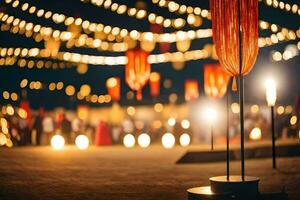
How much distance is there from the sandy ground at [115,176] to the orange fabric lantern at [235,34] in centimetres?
271

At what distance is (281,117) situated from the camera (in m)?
32.8

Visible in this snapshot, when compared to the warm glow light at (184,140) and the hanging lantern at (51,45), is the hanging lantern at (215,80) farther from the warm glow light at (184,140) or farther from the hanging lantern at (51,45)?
the hanging lantern at (51,45)

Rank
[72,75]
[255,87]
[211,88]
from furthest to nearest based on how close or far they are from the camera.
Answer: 1. [72,75]
2. [255,87]
3. [211,88]

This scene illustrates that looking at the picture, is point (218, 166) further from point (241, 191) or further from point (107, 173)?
point (241, 191)

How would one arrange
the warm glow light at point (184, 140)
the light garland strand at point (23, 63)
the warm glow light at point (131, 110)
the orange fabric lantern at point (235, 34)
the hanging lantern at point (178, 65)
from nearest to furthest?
the orange fabric lantern at point (235, 34), the warm glow light at point (184, 140), the light garland strand at point (23, 63), the warm glow light at point (131, 110), the hanging lantern at point (178, 65)

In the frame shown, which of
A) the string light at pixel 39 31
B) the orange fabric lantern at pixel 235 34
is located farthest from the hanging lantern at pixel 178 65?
the orange fabric lantern at pixel 235 34

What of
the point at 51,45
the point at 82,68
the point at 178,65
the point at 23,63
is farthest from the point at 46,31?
the point at 178,65

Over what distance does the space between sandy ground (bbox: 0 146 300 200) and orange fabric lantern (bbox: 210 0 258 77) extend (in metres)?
2.71

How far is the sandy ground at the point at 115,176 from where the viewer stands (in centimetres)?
1182

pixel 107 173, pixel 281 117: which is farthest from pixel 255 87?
pixel 107 173

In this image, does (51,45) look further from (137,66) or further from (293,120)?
(293,120)

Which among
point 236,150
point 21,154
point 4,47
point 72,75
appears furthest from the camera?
point 72,75

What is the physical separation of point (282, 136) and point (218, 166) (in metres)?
13.6

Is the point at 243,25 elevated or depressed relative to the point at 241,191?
elevated
